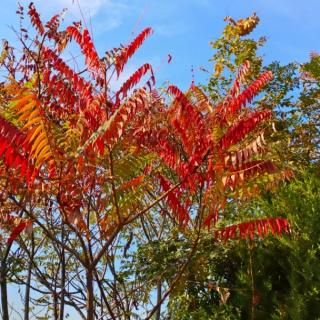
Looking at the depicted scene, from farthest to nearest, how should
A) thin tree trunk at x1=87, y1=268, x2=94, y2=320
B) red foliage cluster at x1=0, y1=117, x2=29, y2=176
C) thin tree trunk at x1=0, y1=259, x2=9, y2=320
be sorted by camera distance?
1. thin tree trunk at x1=0, y1=259, x2=9, y2=320
2. thin tree trunk at x1=87, y1=268, x2=94, y2=320
3. red foliage cluster at x1=0, y1=117, x2=29, y2=176

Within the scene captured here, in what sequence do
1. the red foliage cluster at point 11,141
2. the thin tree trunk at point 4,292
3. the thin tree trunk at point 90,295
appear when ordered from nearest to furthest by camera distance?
1. the red foliage cluster at point 11,141
2. the thin tree trunk at point 90,295
3. the thin tree trunk at point 4,292

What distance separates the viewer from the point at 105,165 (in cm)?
560

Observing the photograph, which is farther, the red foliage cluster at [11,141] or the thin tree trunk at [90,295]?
the thin tree trunk at [90,295]

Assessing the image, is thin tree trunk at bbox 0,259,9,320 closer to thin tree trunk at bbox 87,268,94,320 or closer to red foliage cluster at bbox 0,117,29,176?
thin tree trunk at bbox 87,268,94,320

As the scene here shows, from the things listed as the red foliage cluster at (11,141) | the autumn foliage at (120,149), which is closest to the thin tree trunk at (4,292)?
the autumn foliage at (120,149)

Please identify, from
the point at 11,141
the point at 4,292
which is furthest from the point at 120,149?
the point at 4,292

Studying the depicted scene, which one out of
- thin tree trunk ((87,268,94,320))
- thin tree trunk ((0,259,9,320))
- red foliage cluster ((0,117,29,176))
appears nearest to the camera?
red foliage cluster ((0,117,29,176))

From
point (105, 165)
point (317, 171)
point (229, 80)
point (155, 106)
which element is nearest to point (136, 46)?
point (155, 106)

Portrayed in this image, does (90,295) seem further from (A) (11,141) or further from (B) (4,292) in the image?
(B) (4,292)

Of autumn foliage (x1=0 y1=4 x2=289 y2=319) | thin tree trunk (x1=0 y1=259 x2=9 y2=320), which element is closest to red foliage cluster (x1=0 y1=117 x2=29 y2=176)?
autumn foliage (x1=0 y1=4 x2=289 y2=319)

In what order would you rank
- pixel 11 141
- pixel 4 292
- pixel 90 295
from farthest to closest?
pixel 4 292 → pixel 90 295 → pixel 11 141

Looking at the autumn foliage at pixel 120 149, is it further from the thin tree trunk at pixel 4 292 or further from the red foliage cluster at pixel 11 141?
the thin tree trunk at pixel 4 292

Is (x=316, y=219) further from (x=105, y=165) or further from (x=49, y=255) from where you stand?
(x=49, y=255)

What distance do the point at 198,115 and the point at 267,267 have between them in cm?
263
